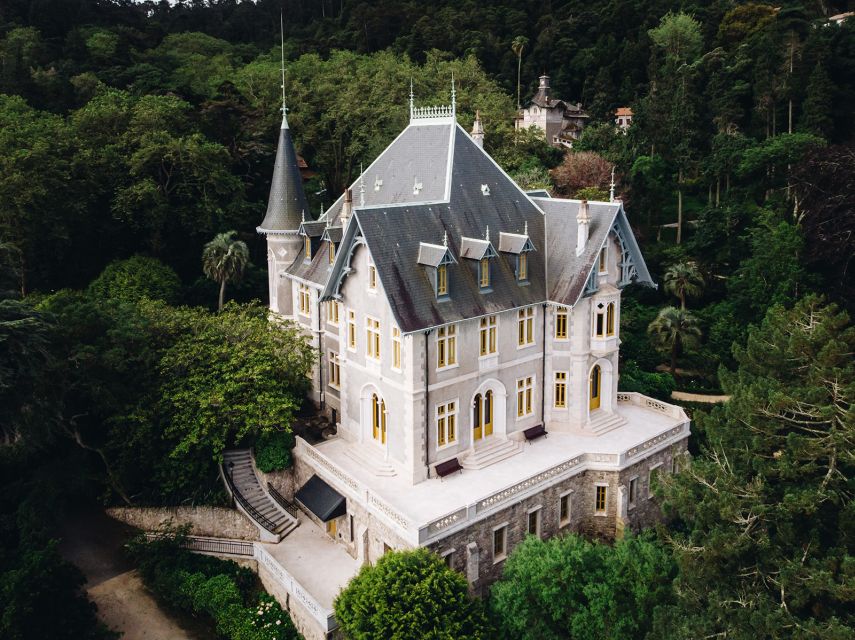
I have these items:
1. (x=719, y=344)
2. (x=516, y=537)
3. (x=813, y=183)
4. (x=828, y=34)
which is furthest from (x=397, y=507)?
(x=828, y=34)

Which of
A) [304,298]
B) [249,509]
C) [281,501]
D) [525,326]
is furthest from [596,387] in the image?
[249,509]

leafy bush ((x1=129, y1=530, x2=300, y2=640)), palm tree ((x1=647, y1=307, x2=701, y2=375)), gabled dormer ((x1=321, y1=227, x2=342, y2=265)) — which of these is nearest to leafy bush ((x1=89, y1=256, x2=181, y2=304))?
gabled dormer ((x1=321, y1=227, x2=342, y2=265))

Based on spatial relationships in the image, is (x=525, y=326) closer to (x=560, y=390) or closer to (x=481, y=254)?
(x=560, y=390)

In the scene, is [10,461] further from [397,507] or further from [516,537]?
[516,537]

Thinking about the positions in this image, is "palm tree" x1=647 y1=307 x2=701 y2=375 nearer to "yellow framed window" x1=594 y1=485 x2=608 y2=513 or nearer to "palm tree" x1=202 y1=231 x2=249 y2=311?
"yellow framed window" x1=594 y1=485 x2=608 y2=513

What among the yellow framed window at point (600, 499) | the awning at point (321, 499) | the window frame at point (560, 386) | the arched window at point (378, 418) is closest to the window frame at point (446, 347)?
the arched window at point (378, 418)

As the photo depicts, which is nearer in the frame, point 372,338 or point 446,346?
point 446,346

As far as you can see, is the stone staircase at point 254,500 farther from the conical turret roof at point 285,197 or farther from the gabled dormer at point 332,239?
the conical turret roof at point 285,197
